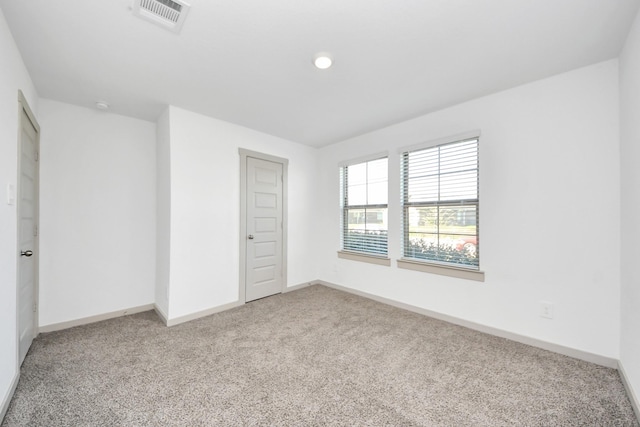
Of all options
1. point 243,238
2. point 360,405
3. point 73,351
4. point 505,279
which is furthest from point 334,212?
point 73,351

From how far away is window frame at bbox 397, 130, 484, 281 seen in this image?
113 inches

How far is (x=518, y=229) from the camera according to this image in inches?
102

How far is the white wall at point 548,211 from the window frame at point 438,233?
8cm

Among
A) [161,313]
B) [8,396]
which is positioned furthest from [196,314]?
[8,396]

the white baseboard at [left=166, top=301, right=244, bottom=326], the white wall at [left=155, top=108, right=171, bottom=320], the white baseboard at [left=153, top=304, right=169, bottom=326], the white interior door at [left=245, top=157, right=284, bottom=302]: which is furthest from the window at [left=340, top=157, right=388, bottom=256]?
the white baseboard at [left=153, top=304, right=169, bottom=326]

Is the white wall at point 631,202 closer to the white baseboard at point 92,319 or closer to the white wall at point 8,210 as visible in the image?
the white wall at point 8,210

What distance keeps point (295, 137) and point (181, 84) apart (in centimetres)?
193

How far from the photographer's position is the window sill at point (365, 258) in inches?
147

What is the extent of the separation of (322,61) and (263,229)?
8.36 ft

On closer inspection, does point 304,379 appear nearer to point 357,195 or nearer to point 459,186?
point 459,186

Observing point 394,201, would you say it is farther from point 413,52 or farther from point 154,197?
point 154,197

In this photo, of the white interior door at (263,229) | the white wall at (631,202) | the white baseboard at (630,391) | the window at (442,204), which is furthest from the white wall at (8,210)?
the white wall at (631,202)

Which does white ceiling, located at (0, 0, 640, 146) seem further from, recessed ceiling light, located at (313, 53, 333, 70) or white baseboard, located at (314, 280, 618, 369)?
white baseboard, located at (314, 280, 618, 369)

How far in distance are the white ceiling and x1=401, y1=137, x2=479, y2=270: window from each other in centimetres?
63
